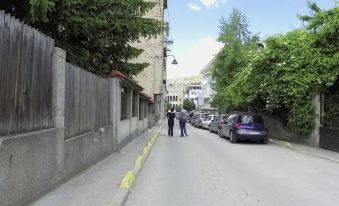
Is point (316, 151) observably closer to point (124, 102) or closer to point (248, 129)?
point (248, 129)

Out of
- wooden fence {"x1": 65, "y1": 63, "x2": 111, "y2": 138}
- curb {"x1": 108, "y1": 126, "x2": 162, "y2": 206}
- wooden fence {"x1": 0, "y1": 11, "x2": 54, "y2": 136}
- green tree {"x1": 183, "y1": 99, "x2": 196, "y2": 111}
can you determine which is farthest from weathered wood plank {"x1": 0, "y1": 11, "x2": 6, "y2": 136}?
green tree {"x1": 183, "y1": 99, "x2": 196, "y2": 111}

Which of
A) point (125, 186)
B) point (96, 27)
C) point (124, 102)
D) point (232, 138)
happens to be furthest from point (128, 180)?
point (232, 138)

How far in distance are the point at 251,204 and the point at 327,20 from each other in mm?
14568

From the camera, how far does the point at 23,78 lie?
24.0ft

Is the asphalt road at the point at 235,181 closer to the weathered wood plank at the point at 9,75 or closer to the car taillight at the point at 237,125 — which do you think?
the weathered wood plank at the point at 9,75

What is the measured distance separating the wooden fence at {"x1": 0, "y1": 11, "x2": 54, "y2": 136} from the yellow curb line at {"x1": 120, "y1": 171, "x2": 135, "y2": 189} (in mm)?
1943

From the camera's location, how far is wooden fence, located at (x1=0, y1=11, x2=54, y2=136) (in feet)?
21.6

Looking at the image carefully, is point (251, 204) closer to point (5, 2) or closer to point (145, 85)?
point (5, 2)

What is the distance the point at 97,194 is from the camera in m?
8.62

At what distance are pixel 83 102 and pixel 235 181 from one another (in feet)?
13.6

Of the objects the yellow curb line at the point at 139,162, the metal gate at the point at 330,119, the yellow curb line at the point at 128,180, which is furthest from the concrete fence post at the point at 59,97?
the metal gate at the point at 330,119

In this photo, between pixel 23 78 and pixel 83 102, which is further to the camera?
pixel 83 102

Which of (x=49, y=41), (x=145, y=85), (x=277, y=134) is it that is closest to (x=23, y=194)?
(x=49, y=41)

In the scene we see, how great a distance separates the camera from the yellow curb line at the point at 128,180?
963cm
